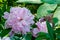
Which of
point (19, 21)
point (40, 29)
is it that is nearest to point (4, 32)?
point (19, 21)

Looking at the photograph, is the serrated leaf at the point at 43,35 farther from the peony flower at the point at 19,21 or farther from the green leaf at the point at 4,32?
the green leaf at the point at 4,32

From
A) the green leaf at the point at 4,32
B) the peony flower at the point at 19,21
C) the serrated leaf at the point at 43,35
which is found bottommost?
the green leaf at the point at 4,32

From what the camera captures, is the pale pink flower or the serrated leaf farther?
the pale pink flower

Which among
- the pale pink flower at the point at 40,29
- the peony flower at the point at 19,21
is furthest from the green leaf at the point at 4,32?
the pale pink flower at the point at 40,29

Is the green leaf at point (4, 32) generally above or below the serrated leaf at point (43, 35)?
below

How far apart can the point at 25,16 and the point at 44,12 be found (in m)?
0.54

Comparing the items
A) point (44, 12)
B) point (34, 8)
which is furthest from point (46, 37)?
point (34, 8)

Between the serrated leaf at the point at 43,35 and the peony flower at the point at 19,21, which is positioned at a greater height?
the peony flower at the point at 19,21

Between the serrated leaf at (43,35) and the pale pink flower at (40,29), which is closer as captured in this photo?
the serrated leaf at (43,35)

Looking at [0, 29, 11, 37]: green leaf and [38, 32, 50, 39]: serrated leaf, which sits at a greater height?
[38, 32, 50, 39]: serrated leaf

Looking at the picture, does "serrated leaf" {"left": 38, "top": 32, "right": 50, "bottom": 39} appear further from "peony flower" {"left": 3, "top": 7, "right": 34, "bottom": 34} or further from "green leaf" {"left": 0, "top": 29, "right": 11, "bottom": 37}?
"green leaf" {"left": 0, "top": 29, "right": 11, "bottom": 37}

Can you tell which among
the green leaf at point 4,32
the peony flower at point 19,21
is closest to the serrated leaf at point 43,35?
the peony flower at point 19,21

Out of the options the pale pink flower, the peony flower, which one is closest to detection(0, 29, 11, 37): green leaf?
the peony flower

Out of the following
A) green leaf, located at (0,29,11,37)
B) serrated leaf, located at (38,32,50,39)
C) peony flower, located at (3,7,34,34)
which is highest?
peony flower, located at (3,7,34,34)
